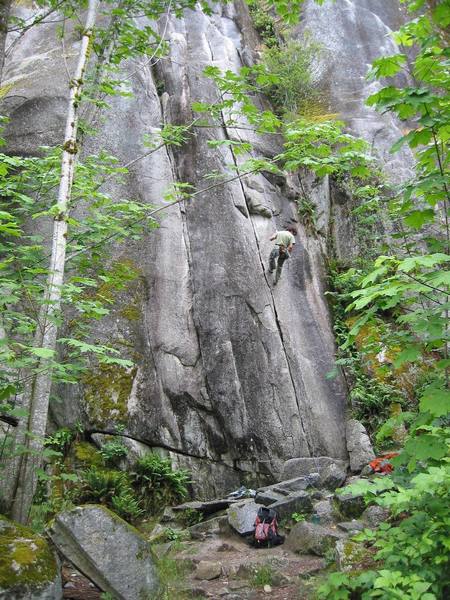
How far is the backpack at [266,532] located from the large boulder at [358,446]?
11.1 feet

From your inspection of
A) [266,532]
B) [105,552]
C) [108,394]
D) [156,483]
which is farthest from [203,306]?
[105,552]

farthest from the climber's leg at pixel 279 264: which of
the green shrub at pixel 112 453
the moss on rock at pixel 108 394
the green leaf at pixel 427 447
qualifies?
the green leaf at pixel 427 447

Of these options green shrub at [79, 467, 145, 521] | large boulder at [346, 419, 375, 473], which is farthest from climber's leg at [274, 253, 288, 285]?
green shrub at [79, 467, 145, 521]

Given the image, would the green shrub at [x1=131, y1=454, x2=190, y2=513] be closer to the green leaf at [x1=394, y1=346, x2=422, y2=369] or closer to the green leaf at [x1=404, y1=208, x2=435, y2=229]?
the green leaf at [x1=394, y1=346, x2=422, y2=369]

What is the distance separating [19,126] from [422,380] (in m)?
12.3

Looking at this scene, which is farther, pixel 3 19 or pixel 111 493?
pixel 111 493

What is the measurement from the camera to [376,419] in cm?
1058

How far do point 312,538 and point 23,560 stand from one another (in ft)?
13.0

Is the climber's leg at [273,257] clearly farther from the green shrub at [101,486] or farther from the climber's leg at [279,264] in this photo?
the green shrub at [101,486]

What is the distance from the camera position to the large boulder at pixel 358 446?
9844 millimetres

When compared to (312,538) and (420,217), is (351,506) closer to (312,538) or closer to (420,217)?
(312,538)

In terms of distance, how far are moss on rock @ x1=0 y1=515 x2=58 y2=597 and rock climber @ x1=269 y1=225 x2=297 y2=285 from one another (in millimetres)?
8760

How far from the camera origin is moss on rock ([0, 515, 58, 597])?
12.8ft

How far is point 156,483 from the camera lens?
29.0 ft
